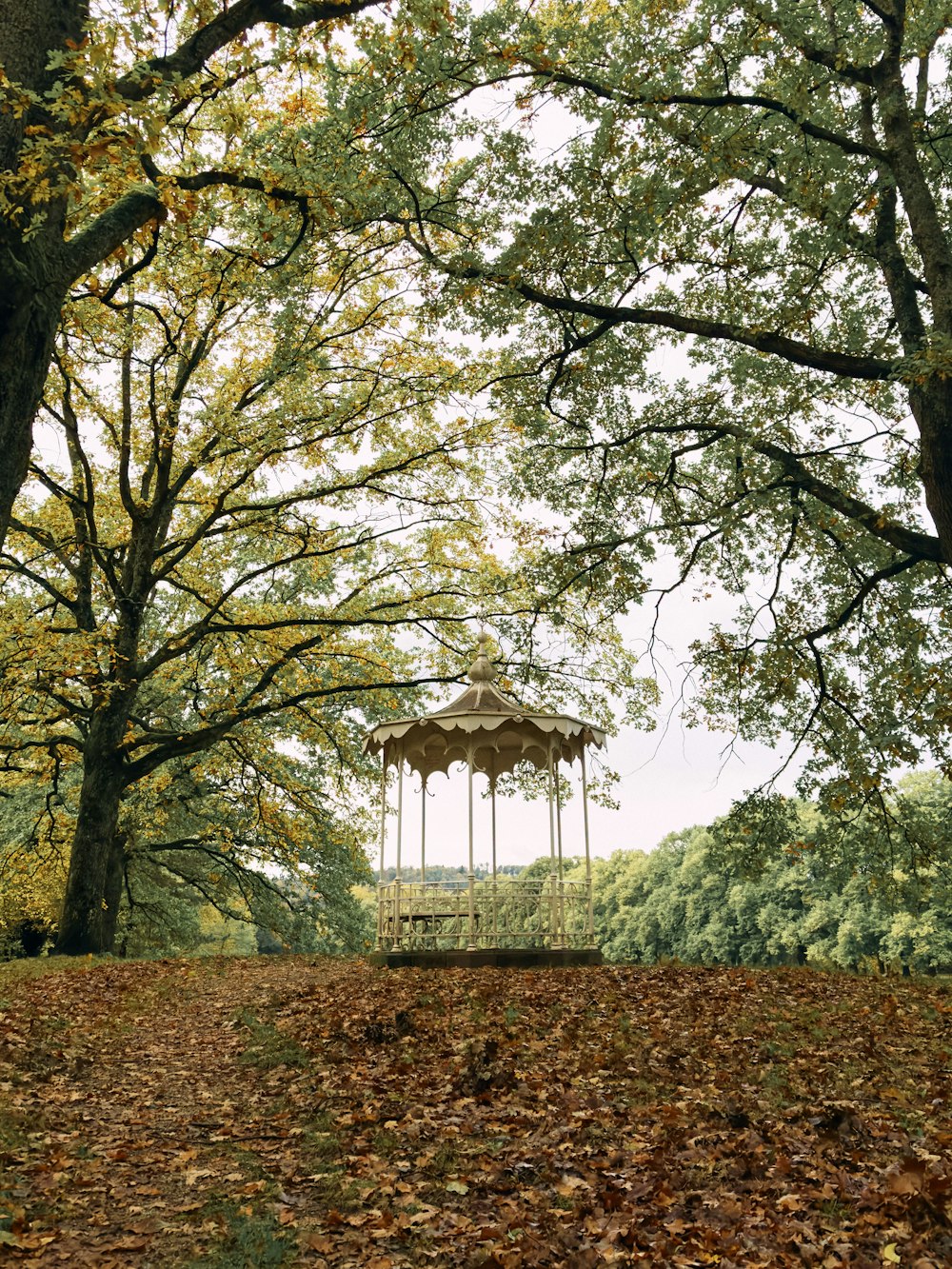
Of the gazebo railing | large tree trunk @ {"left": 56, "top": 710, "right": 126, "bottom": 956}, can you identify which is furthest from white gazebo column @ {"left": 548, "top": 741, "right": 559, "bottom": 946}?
large tree trunk @ {"left": 56, "top": 710, "right": 126, "bottom": 956}

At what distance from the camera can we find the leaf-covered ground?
14.9 ft

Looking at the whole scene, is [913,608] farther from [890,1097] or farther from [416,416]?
[416,416]

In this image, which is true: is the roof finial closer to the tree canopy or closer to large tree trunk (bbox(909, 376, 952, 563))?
the tree canopy

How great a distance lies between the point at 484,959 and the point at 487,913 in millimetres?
764

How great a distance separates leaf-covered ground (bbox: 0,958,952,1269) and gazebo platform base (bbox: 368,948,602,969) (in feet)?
11.9

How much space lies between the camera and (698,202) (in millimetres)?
12164

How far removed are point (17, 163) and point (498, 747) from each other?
13.2 metres

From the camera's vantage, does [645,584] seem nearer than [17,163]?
No

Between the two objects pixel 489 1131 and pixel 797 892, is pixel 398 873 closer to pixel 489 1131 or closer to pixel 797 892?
pixel 489 1131

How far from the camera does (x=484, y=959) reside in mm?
14312

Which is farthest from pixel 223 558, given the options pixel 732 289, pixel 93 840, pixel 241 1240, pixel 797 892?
pixel 797 892

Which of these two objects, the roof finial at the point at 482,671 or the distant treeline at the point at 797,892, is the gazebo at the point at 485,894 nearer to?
the roof finial at the point at 482,671

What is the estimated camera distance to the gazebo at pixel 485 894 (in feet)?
47.5

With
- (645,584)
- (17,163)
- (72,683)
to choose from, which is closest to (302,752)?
(72,683)
